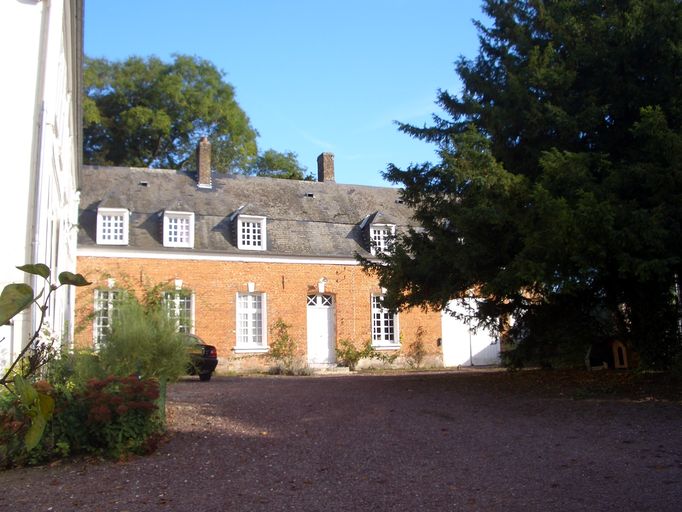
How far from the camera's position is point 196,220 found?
81.4 feet

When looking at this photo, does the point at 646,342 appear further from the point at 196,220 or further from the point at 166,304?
the point at 196,220

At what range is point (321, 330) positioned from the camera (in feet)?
82.6

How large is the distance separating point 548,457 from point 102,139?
103 feet

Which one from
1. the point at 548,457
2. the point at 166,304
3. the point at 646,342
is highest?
the point at 166,304

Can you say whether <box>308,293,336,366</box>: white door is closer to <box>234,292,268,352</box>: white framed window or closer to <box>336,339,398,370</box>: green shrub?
<box>336,339,398,370</box>: green shrub

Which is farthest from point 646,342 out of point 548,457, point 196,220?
point 196,220

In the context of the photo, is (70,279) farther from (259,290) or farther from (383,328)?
(383,328)

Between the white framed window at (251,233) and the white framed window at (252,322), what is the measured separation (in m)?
1.76

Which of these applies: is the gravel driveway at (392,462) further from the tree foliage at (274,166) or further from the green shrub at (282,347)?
the tree foliage at (274,166)

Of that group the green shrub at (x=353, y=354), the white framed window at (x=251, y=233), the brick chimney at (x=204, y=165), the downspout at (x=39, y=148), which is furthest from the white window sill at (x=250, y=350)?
the downspout at (x=39, y=148)

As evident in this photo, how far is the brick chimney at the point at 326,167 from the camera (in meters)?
30.8

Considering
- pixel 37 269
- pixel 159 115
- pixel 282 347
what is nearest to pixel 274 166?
pixel 159 115

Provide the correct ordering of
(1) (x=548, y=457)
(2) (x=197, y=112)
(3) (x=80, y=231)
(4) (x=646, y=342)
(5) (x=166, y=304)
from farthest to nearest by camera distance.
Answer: (2) (x=197, y=112)
(3) (x=80, y=231)
(4) (x=646, y=342)
(5) (x=166, y=304)
(1) (x=548, y=457)

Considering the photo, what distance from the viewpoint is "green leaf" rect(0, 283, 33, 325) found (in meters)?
1.36
